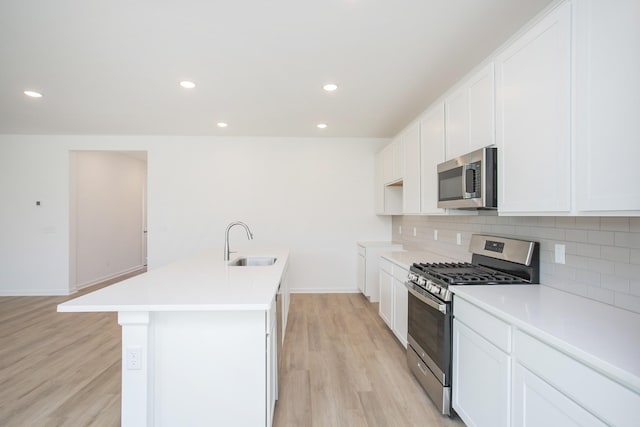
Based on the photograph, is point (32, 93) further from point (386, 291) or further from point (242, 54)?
point (386, 291)

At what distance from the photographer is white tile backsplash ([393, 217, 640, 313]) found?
1423mm

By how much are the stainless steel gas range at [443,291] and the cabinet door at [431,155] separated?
540mm

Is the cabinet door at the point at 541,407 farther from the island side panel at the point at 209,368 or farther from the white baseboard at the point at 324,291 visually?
the white baseboard at the point at 324,291

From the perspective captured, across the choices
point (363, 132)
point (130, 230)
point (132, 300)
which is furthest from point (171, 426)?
point (130, 230)

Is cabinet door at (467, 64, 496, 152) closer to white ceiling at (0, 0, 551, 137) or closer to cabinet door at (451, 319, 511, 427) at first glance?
white ceiling at (0, 0, 551, 137)

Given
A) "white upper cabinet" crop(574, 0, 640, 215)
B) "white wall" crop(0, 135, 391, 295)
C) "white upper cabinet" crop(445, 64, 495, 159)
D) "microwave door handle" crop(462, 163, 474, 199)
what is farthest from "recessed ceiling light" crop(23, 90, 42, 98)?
"white upper cabinet" crop(574, 0, 640, 215)

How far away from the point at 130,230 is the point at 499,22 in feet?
23.7

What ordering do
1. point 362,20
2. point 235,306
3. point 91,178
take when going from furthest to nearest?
point 91,178
point 362,20
point 235,306

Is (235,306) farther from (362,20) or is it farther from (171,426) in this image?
(362,20)

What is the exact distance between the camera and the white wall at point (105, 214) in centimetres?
519

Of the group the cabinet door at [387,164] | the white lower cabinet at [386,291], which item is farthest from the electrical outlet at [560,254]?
the cabinet door at [387,164]

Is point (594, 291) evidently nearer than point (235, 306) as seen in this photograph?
No

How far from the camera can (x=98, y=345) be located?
306 cm

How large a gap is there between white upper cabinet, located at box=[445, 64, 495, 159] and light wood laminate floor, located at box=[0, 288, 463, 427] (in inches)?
73.9
